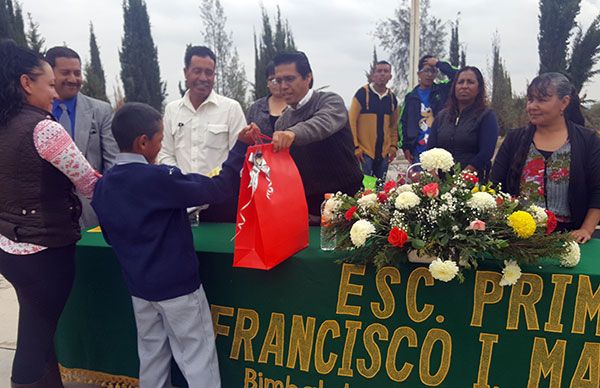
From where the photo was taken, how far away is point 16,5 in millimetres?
16359

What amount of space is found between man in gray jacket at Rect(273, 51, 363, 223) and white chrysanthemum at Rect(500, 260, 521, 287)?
1.02 m

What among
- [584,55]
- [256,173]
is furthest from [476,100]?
[584,55]

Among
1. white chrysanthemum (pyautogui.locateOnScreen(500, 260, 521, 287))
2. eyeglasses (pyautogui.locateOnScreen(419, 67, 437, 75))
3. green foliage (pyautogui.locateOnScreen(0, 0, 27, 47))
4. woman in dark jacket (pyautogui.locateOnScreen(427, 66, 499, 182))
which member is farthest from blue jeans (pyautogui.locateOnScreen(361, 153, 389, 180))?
green foliage (pyautogui.locateOnScreen(0, 0, 27, 47))

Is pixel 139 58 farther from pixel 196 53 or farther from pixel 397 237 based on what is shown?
pixel 397 237

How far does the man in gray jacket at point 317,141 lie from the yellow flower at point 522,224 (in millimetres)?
942

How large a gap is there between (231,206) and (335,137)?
2.49 ft

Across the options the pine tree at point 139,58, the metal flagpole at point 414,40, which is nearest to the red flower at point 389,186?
the metal flagpole at point 414,40

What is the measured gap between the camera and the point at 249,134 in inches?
78.8

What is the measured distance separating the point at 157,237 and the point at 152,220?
2.7 inches

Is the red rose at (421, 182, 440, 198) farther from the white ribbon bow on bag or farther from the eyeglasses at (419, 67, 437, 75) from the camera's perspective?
the eyeglasses at (419, 67, 437, 75)

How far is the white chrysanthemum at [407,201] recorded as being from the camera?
5.73ft

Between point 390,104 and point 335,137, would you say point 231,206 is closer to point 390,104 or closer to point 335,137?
point 335,137

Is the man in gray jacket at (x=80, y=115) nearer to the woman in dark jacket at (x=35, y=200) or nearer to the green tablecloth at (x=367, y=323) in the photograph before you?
the green tablecloth at (x=367, y=323)

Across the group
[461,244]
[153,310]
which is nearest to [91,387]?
[153,310]
